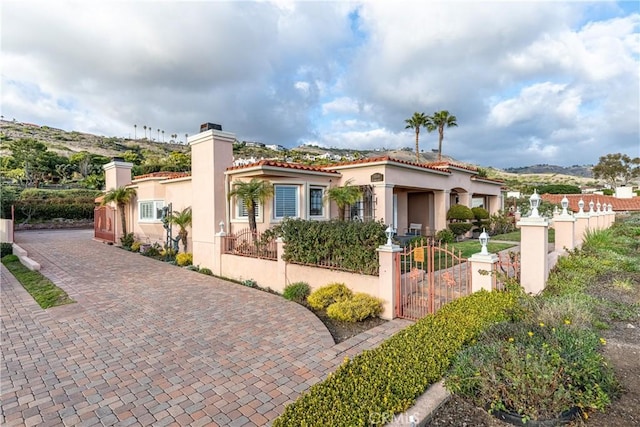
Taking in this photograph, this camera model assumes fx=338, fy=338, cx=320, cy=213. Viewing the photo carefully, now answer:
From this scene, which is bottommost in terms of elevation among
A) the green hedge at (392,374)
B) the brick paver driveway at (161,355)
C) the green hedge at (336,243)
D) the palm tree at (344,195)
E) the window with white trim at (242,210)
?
the brick paver driveway at (161,355)

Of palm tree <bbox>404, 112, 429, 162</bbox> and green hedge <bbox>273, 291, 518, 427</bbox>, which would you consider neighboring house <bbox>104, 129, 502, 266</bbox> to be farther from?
palm tree <bbox>404, 112, 429, 162</bbox>

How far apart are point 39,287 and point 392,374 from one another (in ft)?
37.9

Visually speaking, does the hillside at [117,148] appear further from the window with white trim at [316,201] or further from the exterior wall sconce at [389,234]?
the exterior wall sconce at [389,234]

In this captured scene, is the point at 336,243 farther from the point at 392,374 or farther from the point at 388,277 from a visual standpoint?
the point at 392,374

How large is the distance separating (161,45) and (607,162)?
7494 centimetres

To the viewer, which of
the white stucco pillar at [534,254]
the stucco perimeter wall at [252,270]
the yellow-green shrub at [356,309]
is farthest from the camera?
the stucco perimeter wall at [252,270]

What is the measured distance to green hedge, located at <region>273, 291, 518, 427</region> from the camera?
311 centimetres

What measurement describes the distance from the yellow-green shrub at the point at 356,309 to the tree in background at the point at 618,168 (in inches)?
2877

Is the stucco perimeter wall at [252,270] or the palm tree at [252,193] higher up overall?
the palm tree at [252,193]

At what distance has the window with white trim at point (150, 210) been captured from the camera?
17875 mm

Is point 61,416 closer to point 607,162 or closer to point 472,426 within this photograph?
point 472,426

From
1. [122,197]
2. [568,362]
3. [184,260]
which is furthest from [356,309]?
[122,197]

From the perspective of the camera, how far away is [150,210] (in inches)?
725

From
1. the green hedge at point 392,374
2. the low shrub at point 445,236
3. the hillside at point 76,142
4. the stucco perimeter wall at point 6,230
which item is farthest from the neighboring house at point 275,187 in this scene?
the hillside at point 76,142
